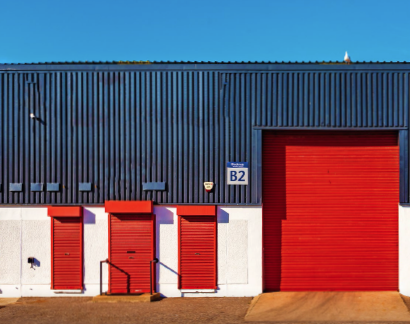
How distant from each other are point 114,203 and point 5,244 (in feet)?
12.7

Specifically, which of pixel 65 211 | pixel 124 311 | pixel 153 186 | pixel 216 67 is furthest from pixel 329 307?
pixel 65 211

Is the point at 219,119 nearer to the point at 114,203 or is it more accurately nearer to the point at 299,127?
the point at 299,127

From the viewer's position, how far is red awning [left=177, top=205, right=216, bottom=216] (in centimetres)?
1387

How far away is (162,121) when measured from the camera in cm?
1441

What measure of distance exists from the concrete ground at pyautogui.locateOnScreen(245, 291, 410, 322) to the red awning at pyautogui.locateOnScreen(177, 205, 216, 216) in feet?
9.93

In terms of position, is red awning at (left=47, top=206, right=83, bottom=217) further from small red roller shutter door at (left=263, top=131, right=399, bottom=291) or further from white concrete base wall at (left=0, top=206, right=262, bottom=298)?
small red roller shutter door at (left=263, top=131, right=399, bottom=291)

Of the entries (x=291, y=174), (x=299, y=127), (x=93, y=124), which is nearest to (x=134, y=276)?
(x=93, y=124)

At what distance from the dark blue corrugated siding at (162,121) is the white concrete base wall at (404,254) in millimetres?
2941

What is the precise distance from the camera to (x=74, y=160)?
14438mm

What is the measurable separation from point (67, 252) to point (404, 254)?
10838 millimetres

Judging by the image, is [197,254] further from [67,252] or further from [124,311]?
[67,252]

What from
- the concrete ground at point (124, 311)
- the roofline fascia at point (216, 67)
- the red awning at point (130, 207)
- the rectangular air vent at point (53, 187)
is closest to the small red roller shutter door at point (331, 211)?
the roofline fascia at point (216, 67)

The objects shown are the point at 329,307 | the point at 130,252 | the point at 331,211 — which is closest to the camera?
the point at 329,307

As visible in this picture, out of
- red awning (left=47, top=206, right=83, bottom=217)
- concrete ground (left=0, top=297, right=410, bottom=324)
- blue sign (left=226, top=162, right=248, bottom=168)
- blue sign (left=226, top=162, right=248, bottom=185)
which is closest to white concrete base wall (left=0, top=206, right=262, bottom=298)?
red awning (left=47, top=206, right=83, bottom=217)
